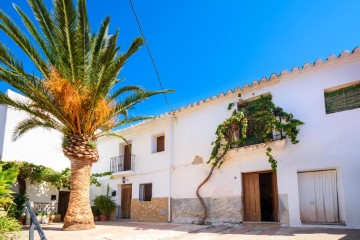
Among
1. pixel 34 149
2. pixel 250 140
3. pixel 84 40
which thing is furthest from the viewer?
pixel 34 149

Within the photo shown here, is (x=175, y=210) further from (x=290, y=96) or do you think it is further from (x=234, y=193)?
(x=290, y=96)

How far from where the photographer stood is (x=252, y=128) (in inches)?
416

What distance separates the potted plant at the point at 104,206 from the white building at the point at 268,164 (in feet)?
3.83

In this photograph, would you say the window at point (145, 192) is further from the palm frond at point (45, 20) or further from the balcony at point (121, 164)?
the palm frond at point (45, 20)

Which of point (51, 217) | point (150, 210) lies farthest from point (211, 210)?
point (51, 217)

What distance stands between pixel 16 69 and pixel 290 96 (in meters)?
9.04

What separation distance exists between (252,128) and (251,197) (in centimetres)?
255

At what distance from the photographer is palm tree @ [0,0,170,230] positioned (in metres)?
8.30

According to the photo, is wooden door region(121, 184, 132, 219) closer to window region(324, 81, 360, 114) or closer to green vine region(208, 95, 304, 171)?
green vine region(208, 95, 304, 171)

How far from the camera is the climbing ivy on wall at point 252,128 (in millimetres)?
9578

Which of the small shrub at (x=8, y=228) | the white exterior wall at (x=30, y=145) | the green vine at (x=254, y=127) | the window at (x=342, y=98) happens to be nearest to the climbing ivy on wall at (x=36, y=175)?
the white exterior wall at (x=30, y=145)

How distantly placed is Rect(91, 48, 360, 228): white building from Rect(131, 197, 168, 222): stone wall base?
4 centimetres

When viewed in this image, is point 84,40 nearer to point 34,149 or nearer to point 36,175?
point 36,175

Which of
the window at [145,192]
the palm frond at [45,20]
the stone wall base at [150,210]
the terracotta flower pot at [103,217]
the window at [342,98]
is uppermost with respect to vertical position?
the palm frond at [45,20]
